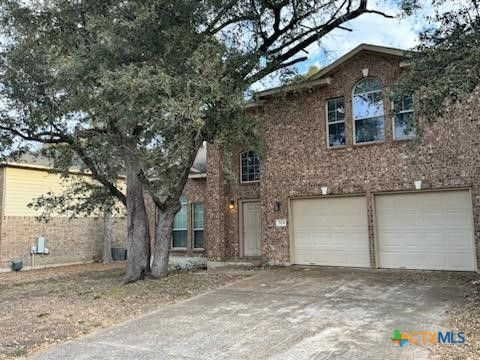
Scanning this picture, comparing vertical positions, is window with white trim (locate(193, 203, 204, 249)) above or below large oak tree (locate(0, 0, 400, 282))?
below

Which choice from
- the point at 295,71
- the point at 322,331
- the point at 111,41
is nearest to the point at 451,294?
the point at 322,331

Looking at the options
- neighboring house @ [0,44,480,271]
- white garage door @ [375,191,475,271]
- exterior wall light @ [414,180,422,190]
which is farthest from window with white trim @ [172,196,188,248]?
exterior wall light @ [414,180,422,190]

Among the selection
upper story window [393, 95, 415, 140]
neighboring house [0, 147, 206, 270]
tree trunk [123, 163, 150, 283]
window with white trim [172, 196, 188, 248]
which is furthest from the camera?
window with white trim [172, 196, 188, 248]

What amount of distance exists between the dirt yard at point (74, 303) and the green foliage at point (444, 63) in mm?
6428

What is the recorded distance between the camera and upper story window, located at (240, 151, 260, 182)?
15406 mm

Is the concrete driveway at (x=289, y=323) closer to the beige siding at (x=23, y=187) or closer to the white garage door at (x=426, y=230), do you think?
the white garage door at (x=426, y=230)

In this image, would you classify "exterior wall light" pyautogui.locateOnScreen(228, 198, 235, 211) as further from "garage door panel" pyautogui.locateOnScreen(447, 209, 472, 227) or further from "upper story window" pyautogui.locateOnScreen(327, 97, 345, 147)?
"garage door panel" pyautogui.locateOnScreen(447, 209, 472, 227)

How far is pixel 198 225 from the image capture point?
17.6m

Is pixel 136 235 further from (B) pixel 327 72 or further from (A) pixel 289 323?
(B) pixel 327 72

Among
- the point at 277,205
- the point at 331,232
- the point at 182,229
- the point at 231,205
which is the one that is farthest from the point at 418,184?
the point at 182,229

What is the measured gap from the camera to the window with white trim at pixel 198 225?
17.5 m

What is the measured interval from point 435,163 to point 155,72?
24.7 feet

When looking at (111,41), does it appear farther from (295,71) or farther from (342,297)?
(342,297)

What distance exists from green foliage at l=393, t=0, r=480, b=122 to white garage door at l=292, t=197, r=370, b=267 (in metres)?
5.16
